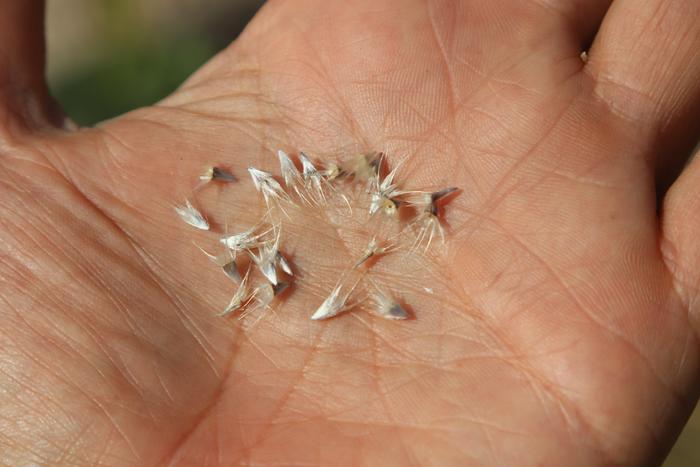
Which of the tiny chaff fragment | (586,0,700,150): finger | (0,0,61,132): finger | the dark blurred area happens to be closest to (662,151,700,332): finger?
(586,0,700,150): finger

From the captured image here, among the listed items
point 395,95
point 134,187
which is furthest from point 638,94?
point 134,187

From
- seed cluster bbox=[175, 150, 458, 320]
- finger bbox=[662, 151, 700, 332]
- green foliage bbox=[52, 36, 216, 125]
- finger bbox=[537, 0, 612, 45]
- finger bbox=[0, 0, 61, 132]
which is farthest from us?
green foliage bbox=[52, 36, 216, 125]

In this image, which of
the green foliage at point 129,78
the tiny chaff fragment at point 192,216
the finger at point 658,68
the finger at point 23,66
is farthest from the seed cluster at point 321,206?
the green foliage at point 129,78

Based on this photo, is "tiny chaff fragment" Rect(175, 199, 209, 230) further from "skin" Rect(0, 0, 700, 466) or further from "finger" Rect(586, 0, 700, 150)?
"finger" Rect(586, 0, 700, 150)

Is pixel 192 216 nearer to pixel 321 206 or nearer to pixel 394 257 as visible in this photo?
pixel 321 206

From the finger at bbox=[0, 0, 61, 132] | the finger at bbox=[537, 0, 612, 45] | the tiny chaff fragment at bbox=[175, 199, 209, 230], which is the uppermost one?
the finger at bbox=[537, 0, 612, 45]

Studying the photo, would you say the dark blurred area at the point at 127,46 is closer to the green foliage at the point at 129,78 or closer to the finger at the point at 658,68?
the green foliage at the point at 129,78
